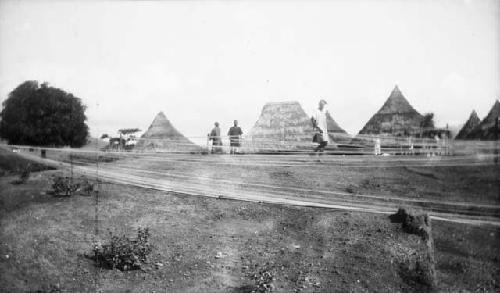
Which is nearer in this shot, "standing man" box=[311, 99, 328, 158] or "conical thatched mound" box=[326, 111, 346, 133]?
"standing man" box=[311, 99, 328, 158]

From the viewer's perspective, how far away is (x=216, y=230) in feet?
20.6

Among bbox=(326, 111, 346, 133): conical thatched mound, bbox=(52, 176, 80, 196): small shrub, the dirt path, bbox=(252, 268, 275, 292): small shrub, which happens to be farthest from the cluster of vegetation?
bbox=(326, 111, 346, 133): conical thatched mound

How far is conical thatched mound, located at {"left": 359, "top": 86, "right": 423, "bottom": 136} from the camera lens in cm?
2364

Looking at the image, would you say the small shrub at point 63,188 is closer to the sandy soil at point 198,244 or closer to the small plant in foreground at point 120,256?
the sandy soil at point 198,244

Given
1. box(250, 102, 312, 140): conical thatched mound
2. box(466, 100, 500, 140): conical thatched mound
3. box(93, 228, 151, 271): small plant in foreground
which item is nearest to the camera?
box(93, 228, 151, 271): small plant in foreground

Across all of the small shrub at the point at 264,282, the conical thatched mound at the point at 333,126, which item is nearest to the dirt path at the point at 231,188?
the small shrub at the point at 264,282

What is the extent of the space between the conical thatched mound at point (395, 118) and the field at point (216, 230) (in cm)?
1472

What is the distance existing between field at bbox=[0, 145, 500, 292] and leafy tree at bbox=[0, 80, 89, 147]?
6897mm

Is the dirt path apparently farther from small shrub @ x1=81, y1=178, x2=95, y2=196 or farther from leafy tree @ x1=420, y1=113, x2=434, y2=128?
leafy tree @ x1=420, y1=113, x2=434, y2=128

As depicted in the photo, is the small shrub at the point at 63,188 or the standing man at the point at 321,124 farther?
the standing man at the point at 321,124

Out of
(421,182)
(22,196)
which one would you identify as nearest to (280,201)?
(22,196)

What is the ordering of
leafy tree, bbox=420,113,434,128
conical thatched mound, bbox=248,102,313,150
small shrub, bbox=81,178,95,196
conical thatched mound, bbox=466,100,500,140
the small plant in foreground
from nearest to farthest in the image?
the small plant in foreground
small shrub, bbox=81,178,95,196
conical thatched mound, bbox=248,102,313,150
conical thatched mound, bbox=466,100,500,140
leafy tree, bbox=420,113,434,128

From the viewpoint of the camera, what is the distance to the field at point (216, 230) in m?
4.89

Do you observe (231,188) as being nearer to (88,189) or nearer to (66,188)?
(88,189)
